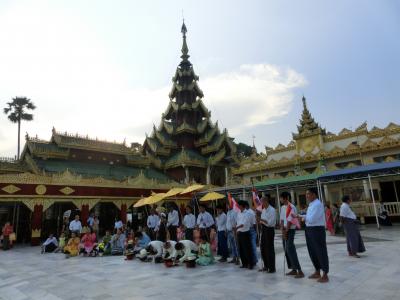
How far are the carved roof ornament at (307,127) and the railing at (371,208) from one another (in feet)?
25.5

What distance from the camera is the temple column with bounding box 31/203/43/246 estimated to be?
16578 millimetres

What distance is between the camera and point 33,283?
7.05 m

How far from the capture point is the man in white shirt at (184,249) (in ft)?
27.1

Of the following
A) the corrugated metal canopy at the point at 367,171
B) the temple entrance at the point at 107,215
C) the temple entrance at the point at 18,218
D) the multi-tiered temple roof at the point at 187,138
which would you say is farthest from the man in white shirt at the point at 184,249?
the multi-tiered temple roof at the point at 187,138

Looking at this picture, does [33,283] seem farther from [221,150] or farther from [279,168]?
[221,150]

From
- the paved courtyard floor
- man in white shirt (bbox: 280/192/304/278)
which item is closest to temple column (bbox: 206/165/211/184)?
the paved courtyard floor

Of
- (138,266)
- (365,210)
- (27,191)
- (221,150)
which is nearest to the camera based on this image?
(138,266)

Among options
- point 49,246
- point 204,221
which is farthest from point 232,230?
point 49,246

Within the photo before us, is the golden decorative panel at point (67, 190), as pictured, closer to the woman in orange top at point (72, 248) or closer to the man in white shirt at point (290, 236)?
the woman in orange top at point (72, 248)

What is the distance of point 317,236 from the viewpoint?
5.70 m

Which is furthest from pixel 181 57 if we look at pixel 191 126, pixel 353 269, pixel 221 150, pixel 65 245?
pixel 353 269

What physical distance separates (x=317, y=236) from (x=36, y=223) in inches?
648

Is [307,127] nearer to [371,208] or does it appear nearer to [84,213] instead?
[371,208]

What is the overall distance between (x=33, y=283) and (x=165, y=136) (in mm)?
28742
